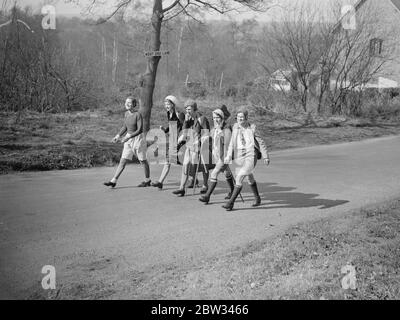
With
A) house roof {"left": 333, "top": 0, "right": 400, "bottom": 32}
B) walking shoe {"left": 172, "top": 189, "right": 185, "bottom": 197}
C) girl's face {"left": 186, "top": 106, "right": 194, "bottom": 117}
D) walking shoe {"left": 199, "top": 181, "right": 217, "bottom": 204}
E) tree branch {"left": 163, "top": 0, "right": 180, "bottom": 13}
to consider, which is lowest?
walking shoe {"left": 172, "top": 189, "right": 185, "bottom": 197}

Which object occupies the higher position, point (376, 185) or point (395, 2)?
point (395, 2)

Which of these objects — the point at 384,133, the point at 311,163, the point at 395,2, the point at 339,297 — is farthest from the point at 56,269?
the point at 395,2

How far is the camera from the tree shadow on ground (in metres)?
8.23

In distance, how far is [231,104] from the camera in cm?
2638

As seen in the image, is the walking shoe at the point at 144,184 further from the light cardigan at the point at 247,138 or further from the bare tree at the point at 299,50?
the bare tree at the point at 299,50

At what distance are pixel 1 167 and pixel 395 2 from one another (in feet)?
123

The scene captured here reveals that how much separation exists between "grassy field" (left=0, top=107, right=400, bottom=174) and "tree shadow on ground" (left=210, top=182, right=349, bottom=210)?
4.00 metres

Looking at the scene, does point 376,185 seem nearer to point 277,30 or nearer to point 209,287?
point 209,287

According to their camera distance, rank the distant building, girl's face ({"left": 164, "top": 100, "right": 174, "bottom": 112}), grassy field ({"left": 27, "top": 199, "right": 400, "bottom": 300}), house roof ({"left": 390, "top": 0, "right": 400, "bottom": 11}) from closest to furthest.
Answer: grassy field ({"left": 27, "top": 199, "right": 400, "bottom": 300})
girl's face ({"left": 164, "top": 100, "right": 174, "bottom": 112})
the distant building
house roof ({"left": 390, "top": 0, "right": 400, "bottom": 11})

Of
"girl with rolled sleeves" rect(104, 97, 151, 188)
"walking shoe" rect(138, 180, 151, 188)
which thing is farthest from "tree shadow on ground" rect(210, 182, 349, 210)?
"girl with rolled sleeves" rect(104, 97, 151, 188)

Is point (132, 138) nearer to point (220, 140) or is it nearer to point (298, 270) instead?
point (220, 140)

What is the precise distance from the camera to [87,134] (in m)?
15.2

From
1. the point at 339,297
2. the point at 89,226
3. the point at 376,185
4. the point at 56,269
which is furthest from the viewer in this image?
the point at 376,185

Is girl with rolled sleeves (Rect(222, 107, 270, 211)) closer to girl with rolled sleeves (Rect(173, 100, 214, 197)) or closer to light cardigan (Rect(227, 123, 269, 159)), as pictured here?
light cardigan (Rect(227, 123, 269, 159))
